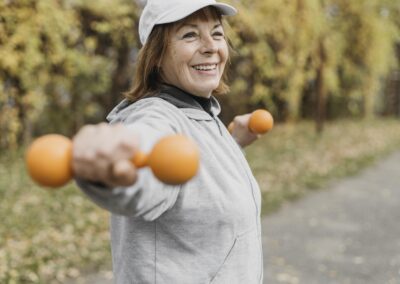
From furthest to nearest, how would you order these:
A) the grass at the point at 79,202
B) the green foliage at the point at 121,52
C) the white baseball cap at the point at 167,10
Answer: the green foliage at the point at 121,52 < the grass at the point at 79,202 < the white baseball cap at the point at 167,10

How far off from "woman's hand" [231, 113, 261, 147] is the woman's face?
1.57ft

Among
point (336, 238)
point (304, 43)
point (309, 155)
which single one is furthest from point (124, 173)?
point (309, 155)

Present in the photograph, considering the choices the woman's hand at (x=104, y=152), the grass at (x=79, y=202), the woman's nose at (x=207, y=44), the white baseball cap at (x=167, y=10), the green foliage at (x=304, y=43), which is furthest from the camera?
the green foliage at (x=304, y=43)

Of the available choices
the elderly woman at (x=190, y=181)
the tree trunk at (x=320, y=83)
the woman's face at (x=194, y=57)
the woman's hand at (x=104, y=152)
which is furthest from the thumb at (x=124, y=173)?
the tree trunk at (x=320, y=83)

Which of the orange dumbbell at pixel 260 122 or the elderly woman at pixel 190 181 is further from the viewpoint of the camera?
the orange dumbbell at pixel 260 122

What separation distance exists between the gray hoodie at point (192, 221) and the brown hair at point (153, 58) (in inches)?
3.4

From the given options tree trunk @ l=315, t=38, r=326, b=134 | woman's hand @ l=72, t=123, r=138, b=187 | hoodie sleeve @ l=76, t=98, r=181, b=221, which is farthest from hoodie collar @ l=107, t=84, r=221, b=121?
tree trunk @ l=315, t=38, r=326, b=134

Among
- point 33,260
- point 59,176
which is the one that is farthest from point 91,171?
point 33,260

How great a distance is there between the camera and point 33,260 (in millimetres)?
3971

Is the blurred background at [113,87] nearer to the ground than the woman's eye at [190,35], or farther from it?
nearer to the ground

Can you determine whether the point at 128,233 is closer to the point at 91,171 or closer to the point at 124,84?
the point at 91,171

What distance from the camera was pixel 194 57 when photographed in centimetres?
147

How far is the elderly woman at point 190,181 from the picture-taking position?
1.28m

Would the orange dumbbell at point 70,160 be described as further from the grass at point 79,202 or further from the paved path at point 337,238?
the paved path at point 337,238
